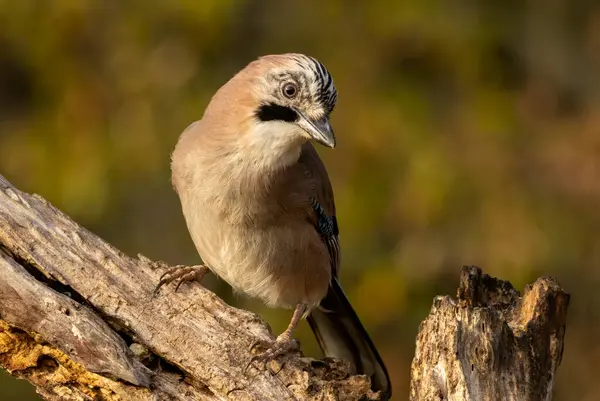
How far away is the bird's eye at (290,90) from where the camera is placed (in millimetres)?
5822

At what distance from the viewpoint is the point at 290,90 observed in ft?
19.1

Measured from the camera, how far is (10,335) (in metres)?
5.34

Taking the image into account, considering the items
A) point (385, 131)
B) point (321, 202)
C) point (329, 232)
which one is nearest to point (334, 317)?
point (329, 232)

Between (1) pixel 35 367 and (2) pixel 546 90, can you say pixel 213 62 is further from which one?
(1) pixel 35 367

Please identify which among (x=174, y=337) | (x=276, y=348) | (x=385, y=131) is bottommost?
(x=174, y=337)

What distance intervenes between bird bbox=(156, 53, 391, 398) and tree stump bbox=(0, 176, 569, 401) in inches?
8.2

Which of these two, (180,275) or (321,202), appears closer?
(180,275)

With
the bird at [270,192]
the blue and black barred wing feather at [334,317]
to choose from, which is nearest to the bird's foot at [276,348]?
the bird at [270,192]

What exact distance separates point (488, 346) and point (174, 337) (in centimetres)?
145

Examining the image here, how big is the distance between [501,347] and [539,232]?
15.1 feet

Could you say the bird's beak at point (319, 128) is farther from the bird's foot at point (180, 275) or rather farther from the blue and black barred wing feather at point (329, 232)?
the bird's foot at point (180, 275)

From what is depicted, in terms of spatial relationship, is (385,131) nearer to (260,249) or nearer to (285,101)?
(260,249)

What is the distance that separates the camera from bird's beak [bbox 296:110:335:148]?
5621 millimetres

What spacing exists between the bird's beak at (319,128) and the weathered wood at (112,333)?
0.91m
